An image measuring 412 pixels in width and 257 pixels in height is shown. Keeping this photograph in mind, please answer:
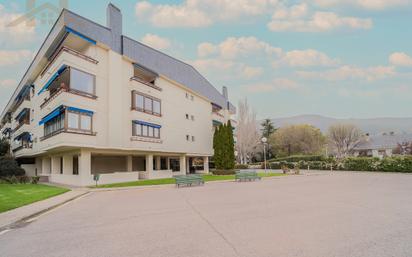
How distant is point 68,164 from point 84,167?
545 cm

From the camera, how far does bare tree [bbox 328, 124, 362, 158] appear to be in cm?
5856

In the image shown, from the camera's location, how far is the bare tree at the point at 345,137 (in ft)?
192

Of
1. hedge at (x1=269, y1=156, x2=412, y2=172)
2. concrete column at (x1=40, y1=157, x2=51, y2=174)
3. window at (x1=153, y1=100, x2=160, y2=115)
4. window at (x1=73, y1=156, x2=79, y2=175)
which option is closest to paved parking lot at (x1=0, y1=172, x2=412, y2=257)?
window at (x1=73, y1=156, x2=79, y2=175)

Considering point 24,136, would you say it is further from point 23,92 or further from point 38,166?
point 23,92

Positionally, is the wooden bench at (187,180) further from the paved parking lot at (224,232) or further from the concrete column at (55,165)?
the concrete column at (55,165)

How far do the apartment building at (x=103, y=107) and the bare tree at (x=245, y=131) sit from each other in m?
17.3

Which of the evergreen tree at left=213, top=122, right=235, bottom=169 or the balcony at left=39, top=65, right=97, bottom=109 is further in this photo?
the evergreen tree at left=213, top=122, right=235, bottom=169

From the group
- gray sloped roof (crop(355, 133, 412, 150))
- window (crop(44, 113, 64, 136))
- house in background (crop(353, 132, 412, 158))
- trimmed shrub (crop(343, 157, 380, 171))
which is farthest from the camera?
gray sloped roof (crop(355, 133, 412, 150))

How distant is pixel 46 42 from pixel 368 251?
30099 millimetres

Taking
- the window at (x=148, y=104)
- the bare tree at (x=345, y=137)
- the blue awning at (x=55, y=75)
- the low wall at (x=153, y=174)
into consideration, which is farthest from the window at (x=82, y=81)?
the bare tree at (x=345, y=137)

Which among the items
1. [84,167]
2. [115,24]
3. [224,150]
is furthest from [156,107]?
[84,167]

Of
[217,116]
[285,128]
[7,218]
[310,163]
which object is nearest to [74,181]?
[7,218]

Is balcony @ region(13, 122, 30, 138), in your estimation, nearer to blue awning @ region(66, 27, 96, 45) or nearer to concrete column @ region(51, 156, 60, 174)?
concrete column @ region(51, 156, 60, 174)

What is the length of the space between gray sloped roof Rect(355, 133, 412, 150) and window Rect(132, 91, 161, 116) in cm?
5429
